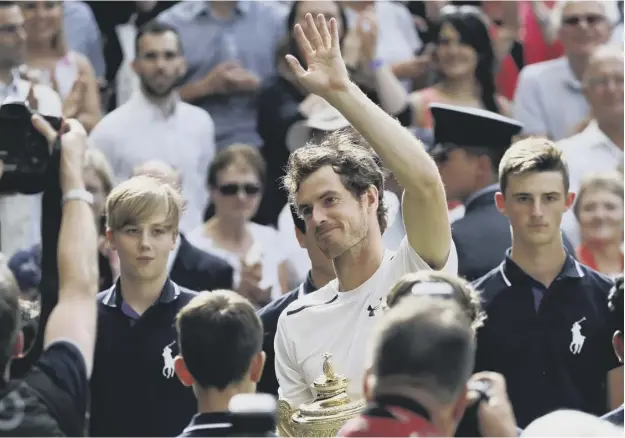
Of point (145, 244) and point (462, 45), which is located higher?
point (462, 45)

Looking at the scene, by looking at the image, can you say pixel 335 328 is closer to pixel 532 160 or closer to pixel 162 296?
pixel 162 296

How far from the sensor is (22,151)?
14.3ft

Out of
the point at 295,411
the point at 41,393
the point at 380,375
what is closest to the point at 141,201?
the point at 295,411

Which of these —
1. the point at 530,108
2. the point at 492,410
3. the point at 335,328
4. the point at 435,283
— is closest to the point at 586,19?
the point at 530,108

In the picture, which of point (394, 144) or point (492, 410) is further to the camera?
point (394, 144)

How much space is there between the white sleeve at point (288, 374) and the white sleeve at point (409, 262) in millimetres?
473

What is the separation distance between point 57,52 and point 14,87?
1021mm

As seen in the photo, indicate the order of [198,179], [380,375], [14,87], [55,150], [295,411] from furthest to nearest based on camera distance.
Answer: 1. [198,179]
2. [14,87]
3. [295,411]
4. [55,150]
5. [380,375]

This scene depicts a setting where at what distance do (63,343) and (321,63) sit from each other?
120 centimetres

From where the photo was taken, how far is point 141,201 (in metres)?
5.36

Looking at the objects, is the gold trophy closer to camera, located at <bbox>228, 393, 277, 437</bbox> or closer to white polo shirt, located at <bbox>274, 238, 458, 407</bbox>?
white polo shirt, located at <bbox>274, 238, 458, 407</bbox>

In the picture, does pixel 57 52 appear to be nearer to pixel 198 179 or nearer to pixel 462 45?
pixel 198 179

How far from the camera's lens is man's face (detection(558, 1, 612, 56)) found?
8.54 metres

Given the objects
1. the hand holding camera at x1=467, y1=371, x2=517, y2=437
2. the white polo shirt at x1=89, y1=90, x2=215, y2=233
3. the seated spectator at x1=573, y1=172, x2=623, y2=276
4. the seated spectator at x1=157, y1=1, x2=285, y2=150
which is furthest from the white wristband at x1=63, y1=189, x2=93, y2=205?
the seated spectator at x1=157, y1=1, x2=285, y2=150
